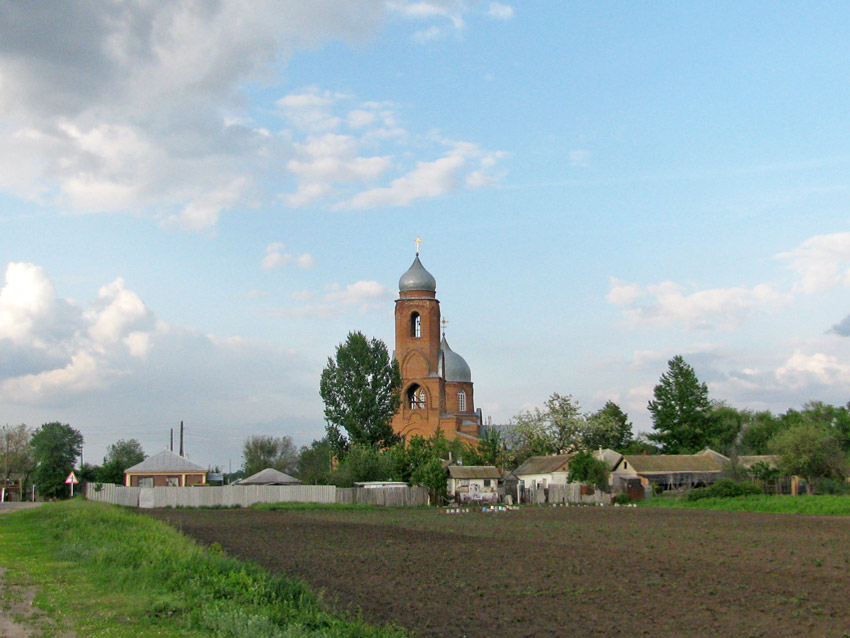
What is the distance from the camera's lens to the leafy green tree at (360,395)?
70.4 meters

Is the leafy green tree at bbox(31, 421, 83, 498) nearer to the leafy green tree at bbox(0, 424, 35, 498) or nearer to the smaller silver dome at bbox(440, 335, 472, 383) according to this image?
the leafy green tree at bbox(0, 424, 35, 498)

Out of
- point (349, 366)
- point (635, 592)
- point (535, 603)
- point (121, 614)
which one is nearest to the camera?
point (121, 614)

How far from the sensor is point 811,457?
57.9m

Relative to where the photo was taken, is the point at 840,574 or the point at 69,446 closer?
the point at 840,574

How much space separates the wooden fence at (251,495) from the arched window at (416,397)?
21.2 meters

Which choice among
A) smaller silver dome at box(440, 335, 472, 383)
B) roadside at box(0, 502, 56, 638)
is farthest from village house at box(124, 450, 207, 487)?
roadside at box(0, 502, 56, 638)

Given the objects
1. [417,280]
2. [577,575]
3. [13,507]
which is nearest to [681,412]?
[417,280]

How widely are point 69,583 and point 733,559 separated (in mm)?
15125

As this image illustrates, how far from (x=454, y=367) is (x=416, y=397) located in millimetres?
6873

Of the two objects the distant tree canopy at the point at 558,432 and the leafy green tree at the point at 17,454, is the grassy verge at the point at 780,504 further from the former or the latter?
the leafy green tree at the point at 17,454

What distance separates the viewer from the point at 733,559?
70.2 feet

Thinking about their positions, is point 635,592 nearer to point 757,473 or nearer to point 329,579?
point 329,579

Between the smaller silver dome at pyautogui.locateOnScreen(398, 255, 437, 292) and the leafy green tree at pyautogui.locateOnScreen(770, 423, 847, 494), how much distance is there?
3679 cm

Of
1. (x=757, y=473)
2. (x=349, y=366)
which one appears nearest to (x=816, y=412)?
(x=757, y=473)
